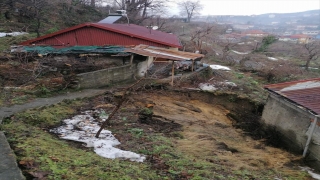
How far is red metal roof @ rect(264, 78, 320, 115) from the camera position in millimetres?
8430

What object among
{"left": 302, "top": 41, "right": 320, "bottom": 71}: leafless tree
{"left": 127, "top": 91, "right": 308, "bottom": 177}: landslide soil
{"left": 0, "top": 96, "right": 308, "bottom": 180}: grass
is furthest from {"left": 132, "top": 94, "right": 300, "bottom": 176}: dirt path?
{"left": 302, "top": 41, "right": 320, "bottom": 71}: leafless tree

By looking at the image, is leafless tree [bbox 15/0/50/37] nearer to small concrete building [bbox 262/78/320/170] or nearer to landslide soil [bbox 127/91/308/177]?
landslide soil [bbox 127/91/308/177]

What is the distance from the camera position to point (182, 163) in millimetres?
5781

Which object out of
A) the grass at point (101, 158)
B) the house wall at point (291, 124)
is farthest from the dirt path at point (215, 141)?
the house wall at point (291, 124)

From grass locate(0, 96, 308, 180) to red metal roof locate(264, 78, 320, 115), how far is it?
2.72 metres

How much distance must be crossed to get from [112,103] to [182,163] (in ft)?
18.4

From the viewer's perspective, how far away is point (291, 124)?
30.9 ft

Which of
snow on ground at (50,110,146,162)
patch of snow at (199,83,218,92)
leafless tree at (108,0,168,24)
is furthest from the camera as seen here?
leafless tree at (108,0,168,24)

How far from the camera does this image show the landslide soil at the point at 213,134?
6.95 meters

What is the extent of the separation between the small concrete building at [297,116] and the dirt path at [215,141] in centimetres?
64

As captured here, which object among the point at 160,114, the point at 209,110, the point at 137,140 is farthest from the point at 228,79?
the point at 137,140

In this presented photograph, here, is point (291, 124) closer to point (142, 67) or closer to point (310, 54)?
point (142, 67)

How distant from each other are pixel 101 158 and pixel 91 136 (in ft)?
5.10

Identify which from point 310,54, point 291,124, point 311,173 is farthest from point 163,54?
point 310,54
